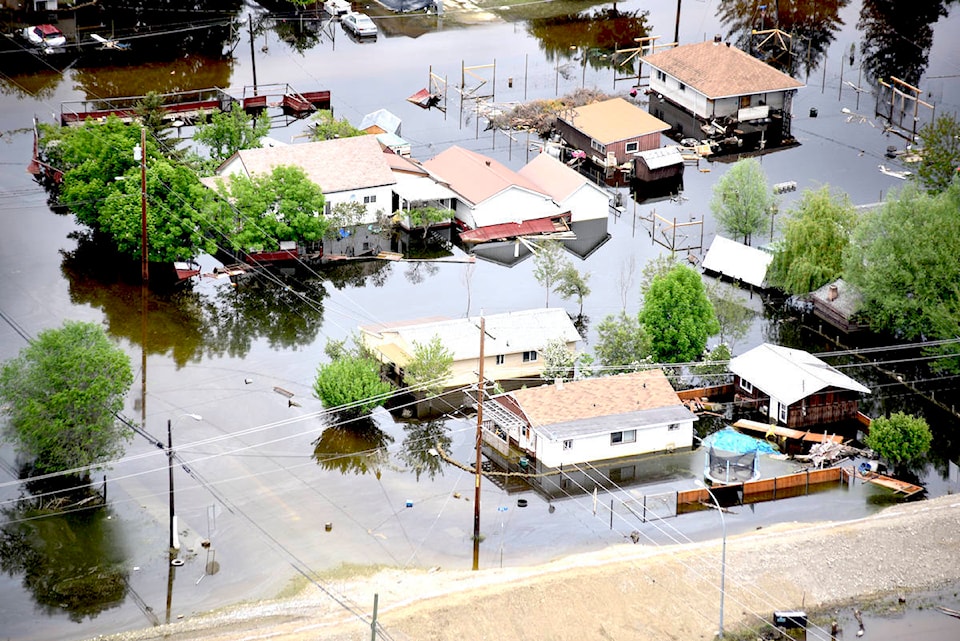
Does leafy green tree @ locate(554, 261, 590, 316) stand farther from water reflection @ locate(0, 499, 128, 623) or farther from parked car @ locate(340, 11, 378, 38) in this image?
parked car @ locate(340, 11, 378, 38)

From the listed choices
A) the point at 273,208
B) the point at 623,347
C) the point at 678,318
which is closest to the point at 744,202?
the point at 678,318

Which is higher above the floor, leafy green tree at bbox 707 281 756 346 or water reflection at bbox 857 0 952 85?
water reflection at bbox 857 0 952 85

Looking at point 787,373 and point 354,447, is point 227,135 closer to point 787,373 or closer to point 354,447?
point 354,447

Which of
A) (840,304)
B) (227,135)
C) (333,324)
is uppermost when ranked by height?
(227,135)

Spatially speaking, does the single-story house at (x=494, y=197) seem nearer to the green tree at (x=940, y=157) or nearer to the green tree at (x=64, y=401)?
the green tree at (x=940, y=157)

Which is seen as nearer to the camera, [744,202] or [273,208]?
[273,208]

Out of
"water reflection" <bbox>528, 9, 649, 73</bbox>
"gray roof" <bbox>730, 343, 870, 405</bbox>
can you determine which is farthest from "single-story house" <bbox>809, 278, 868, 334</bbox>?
"water reflection" <bbox>528, 9, 649, 73</bbox>

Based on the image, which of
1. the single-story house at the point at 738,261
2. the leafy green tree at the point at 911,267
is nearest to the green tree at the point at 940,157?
the leafy green tree at the point at 911,267
